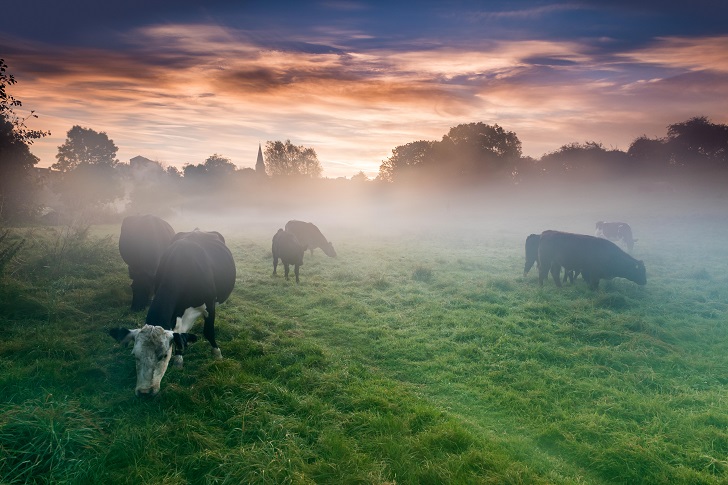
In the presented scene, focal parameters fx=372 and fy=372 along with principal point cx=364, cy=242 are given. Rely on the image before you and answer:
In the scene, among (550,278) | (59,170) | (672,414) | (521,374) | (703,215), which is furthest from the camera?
(59,170)

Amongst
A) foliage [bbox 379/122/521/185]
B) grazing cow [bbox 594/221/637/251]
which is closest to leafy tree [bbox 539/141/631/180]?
foliage [bbox 379/122/521/185]

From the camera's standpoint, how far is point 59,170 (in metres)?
54.2

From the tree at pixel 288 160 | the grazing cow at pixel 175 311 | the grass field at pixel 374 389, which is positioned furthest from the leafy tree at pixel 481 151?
the grazing cow at pixel 175 311

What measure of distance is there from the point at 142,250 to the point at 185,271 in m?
5.30

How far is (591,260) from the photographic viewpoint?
13.9 metres

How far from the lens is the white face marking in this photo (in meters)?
5.53

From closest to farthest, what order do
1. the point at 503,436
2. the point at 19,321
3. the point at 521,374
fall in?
the point at 503,436, the point at 521,374, the point at 19,321

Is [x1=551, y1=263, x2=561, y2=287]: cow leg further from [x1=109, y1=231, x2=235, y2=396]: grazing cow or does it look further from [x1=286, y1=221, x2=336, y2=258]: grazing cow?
[x1=109, y1=231, x2=235, y2=396]: grazing cow

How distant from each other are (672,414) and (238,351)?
775 centimetres

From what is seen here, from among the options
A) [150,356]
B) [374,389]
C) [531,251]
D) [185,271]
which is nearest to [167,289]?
[185,271]

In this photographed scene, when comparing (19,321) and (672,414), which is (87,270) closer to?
(19,321)

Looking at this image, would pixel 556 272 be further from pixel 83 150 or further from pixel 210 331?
pixel 83 150

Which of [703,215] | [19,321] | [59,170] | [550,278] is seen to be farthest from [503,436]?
[59,170]

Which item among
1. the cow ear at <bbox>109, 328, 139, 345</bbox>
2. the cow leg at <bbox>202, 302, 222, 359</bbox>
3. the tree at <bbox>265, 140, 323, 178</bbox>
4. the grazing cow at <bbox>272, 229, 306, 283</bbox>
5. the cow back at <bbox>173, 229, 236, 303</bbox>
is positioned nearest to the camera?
the cow ear at <bbox>109, 328, 139, 345</bbox>
